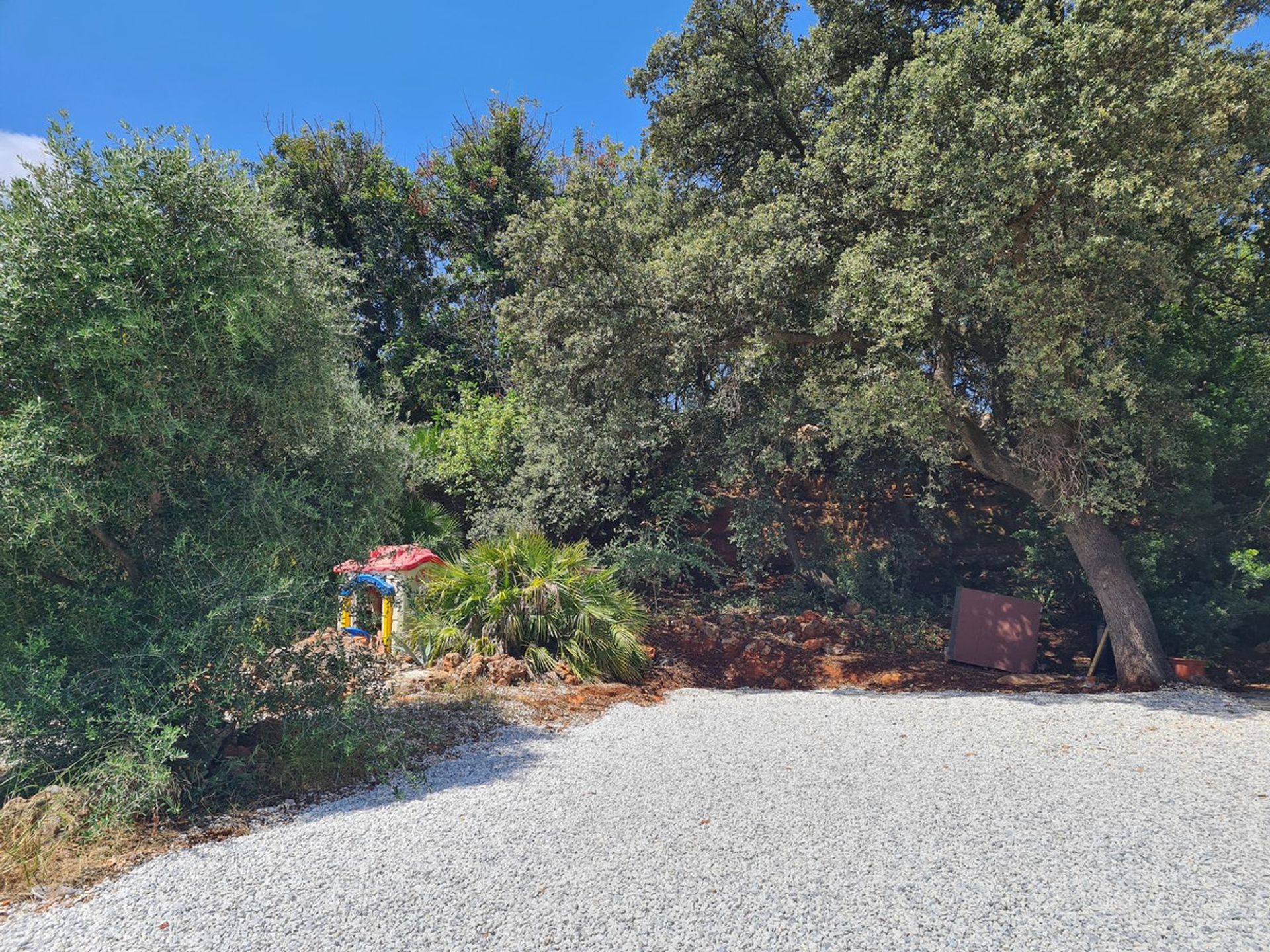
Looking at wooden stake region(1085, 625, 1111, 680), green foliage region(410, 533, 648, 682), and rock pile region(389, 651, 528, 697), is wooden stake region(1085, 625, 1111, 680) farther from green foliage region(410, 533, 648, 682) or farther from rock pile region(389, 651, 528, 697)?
rock pile region(389, 651, 528, 697)

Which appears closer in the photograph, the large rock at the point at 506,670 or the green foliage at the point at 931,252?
the green foliage at the point at 931,252

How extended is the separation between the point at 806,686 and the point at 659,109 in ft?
27.1

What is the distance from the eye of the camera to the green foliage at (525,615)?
8148mm

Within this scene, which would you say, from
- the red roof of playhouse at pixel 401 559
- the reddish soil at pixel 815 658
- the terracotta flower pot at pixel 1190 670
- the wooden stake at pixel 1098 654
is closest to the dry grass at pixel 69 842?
the red roof of playhouse at pixel 401 559

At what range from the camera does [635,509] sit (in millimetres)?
12375

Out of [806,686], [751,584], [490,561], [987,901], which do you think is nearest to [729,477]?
[751,584]

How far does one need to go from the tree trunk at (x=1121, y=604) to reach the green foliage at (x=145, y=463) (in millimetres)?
8276

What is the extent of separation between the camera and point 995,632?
9820mm

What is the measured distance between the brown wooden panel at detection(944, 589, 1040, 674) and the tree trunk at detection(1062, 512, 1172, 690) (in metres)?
1.04

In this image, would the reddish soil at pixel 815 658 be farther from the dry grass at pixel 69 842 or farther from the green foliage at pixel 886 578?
the dry grass at pixel 69 842

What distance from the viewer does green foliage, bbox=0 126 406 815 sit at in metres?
4.22

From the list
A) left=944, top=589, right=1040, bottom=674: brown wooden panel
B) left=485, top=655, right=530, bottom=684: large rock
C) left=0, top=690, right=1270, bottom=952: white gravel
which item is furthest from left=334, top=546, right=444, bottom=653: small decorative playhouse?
left=944, top=589, right=1040, bottom=674: brown wooden panel

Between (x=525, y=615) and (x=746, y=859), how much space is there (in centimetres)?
492

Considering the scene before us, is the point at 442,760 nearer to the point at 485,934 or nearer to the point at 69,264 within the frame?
the point at 485,934
